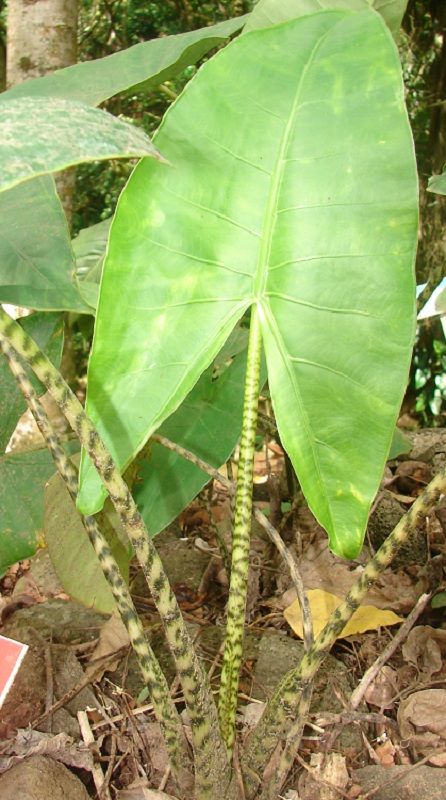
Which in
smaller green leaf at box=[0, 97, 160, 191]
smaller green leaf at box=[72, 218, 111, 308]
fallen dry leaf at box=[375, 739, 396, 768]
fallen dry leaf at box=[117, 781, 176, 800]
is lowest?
fallen dry leaf at box=[375, 739, 396, 768]

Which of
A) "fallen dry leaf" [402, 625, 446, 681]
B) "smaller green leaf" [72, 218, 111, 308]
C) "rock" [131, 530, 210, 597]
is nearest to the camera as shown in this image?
"fallen dry leaf" [402, 625, 446, 681]

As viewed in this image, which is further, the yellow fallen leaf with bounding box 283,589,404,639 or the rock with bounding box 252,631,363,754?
the yellow fallen leaf with bounding box 283,589,404,639

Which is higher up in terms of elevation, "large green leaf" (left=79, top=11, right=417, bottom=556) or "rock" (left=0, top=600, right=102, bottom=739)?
"large green leaf" (left=79, top=11, right=417, bottom=556)

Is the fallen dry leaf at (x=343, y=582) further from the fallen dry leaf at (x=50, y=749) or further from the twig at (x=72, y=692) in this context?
the fallen dry leaf at (x=50, y=749)

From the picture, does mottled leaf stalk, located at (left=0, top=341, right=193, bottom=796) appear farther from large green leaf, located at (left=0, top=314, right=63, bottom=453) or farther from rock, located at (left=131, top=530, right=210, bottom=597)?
rock, located at (left=131, top=530, right=210, bottom=597)

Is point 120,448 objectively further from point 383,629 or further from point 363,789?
point 383,629

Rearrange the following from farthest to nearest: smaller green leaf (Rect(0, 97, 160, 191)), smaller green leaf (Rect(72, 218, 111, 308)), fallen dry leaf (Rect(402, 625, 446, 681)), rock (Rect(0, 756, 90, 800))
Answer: smaller green leaf (Rect(72, 218, 111, 308))
fallen dry leaf (Rect(402, 625, 446, 681))
rock (Rect(0, 756, 90, 800))
smaller green leaf (Rect(0, 97, 160, 191))

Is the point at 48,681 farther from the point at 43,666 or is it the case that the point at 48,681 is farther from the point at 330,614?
the point at 330,614

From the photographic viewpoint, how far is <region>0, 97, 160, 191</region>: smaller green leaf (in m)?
0.40

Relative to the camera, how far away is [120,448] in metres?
0.66

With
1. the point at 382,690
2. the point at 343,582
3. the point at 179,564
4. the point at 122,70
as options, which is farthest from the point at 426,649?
the point at 122,70

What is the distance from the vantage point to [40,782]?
809 mm

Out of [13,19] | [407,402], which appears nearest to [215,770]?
[13,19]

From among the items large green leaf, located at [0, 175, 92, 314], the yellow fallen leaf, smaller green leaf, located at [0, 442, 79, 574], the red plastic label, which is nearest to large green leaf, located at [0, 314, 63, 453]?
smaller green leaf, located at [0, 442, 79, 574]
